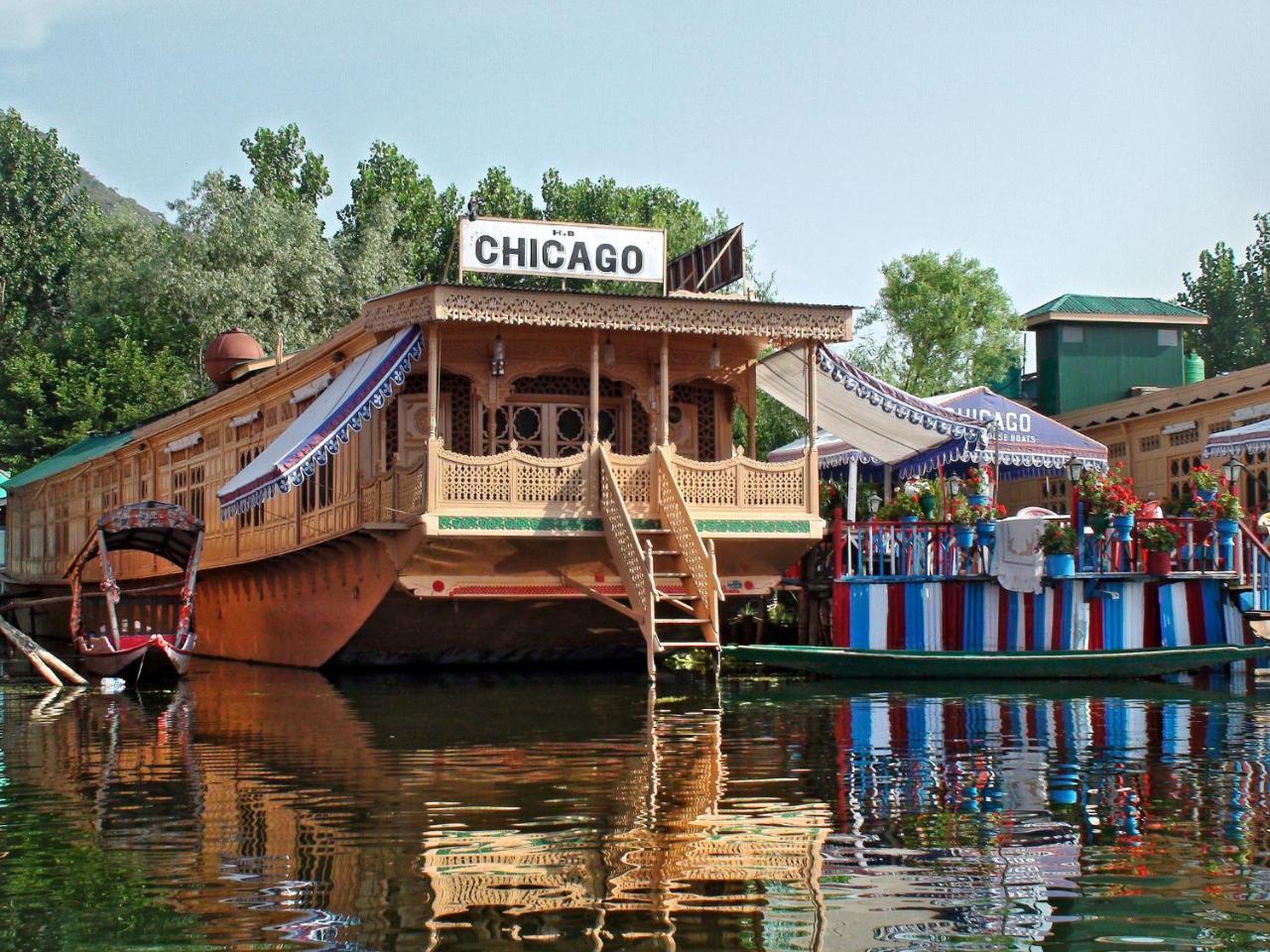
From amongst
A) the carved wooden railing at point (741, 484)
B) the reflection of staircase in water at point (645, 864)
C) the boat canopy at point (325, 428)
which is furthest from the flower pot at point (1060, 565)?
the reflection of staircase in water at point (645, 864)

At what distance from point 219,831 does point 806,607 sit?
1375 cm

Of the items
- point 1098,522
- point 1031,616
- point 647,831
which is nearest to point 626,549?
point 1031,616

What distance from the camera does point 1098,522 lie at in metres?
19.6

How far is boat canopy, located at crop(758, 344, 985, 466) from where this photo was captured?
21109 mm

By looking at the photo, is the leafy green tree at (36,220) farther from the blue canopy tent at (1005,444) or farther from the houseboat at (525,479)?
the blue canopy tent at (1005,444)

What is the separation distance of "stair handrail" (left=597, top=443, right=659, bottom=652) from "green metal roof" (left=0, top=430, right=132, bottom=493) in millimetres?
15135

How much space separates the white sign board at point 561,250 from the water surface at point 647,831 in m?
6.76

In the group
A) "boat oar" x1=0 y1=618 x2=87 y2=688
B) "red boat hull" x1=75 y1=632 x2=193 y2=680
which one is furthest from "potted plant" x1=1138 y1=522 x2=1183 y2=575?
"boat oar" x1=0 y1=618 x2=87 y2=688

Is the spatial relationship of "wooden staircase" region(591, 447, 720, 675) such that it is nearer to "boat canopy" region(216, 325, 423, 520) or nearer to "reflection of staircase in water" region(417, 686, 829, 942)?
"boat canopy" region(216, 325, 423, 520)

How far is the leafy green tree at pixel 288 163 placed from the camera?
52312mm

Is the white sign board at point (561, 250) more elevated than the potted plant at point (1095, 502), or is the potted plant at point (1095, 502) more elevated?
the white sign board at point (561, 250)

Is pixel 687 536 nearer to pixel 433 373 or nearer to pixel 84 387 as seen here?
pixel 433 373

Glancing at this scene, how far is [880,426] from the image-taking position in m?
22.9

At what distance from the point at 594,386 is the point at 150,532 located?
7981 mm
